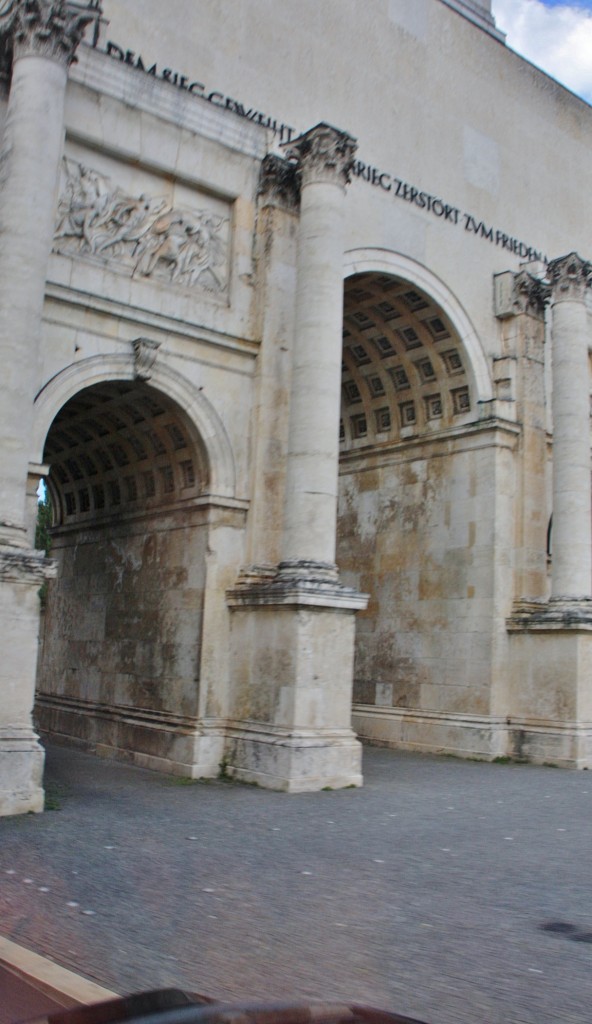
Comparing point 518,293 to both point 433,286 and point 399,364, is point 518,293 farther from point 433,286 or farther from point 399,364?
point 399,364

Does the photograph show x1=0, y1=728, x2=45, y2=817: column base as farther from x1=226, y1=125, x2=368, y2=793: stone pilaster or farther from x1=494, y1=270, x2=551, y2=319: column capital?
x1=494, y1=270, x2=551, y2=319: column capital

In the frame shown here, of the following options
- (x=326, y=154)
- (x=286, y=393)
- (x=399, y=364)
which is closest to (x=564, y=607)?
(x=399, y=364)

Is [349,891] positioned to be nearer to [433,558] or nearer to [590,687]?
[590,687]

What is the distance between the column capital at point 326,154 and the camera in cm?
1489

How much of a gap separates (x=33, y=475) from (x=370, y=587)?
30.3 feet

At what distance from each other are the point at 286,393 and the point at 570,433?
6008 mm

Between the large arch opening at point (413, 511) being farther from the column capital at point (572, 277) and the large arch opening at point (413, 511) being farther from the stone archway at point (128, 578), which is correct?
the stone archway at point (128, 578)

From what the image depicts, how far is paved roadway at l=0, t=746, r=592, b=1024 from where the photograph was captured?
5566mm

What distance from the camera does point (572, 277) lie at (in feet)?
61.9

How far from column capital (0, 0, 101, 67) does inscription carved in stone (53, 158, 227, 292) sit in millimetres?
1660

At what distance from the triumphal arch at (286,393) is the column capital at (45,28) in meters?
0.04

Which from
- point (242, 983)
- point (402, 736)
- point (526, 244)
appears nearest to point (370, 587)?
point (402, 736)

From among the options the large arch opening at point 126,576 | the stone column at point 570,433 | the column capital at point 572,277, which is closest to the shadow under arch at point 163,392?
the large arch opening at point 126,576

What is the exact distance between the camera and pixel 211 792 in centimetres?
1268
